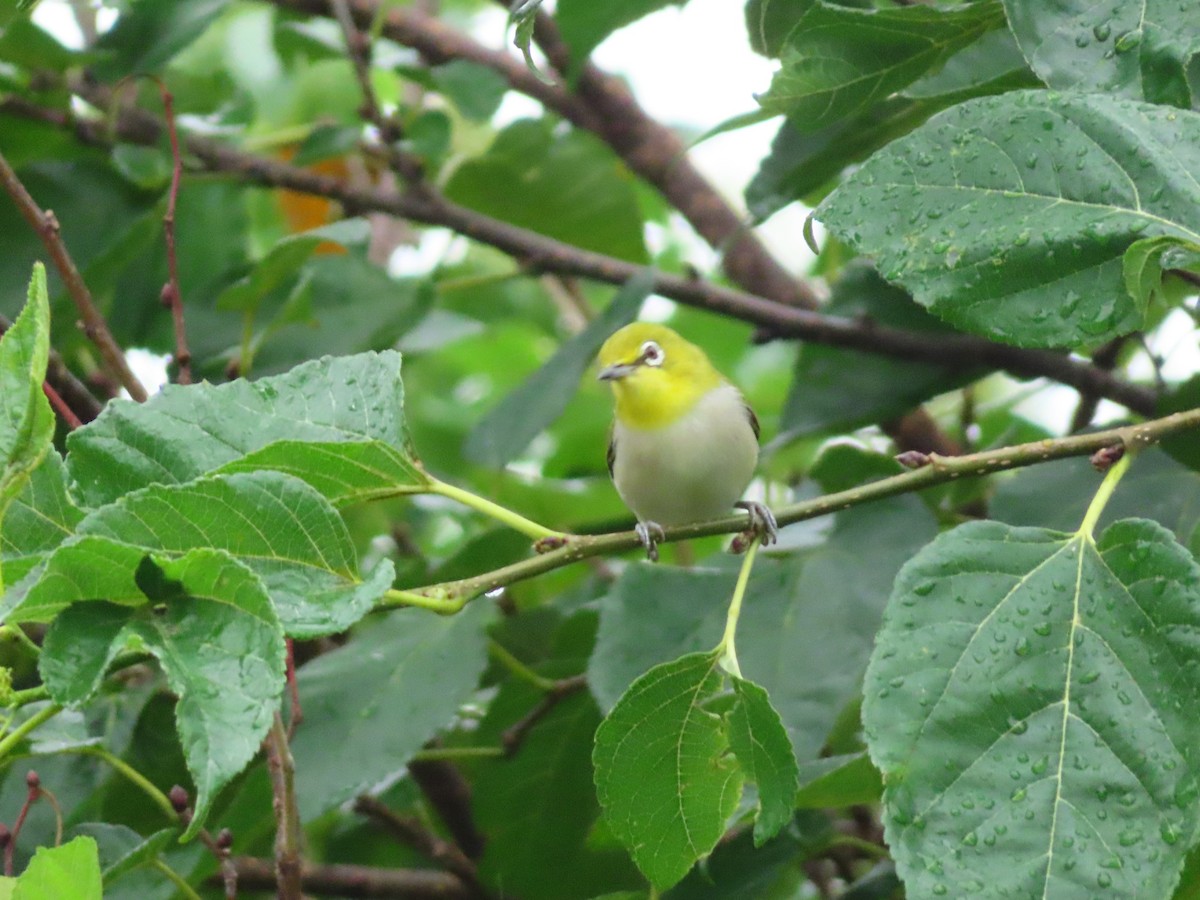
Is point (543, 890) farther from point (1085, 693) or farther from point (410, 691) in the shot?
point (1085, 693)

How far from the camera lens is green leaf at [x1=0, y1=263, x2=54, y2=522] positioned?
1211mm

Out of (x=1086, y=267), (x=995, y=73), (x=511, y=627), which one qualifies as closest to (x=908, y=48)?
(x=995, y=73)

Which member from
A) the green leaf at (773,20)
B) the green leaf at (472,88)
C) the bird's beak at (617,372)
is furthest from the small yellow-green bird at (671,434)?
the green leaf at (773,20)

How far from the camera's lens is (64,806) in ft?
7.24

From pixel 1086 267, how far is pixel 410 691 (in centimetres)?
127

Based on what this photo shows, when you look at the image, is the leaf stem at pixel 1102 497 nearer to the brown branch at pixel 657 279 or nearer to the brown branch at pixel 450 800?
the brown branch at pixel 657 279

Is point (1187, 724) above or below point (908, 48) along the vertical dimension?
below

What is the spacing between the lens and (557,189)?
3338mm

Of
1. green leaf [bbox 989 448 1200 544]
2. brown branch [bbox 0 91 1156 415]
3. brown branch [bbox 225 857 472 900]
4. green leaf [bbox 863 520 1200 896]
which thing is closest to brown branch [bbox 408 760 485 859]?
brown branch [bbox 225 857 472 900]

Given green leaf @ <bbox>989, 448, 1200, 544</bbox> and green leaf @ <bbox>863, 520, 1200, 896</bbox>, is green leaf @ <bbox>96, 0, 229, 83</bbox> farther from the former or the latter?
green leaf @ <bbox>863, 520, 1200, 896</bbox>

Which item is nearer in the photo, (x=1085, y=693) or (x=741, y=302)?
(x=1085, y=693)

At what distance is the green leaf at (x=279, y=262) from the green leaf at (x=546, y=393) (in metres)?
0.43

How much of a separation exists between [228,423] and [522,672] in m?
1.16

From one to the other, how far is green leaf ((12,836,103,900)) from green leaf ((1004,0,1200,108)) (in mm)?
1262
